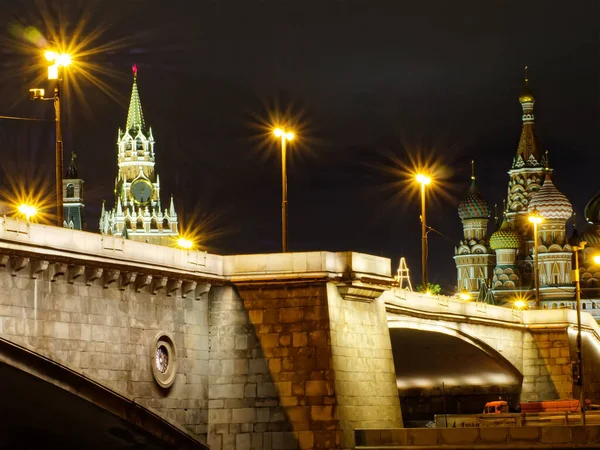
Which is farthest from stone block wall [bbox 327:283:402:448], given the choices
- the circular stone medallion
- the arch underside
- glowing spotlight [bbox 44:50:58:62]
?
glowing spotlight [bbox 44:50:58:62]

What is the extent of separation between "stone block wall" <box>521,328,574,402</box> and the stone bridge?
2543 centimetres

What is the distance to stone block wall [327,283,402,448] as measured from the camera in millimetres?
47844

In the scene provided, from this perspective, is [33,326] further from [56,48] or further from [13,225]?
[56,48]

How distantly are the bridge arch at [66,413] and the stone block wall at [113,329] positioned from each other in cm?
31

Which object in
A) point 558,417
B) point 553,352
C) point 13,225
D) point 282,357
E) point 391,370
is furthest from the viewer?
point 553,352

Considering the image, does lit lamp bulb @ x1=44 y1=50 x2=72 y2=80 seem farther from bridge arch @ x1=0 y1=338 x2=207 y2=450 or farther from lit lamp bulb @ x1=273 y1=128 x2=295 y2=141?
lit lamp bulb @ x1=273 y1=128 x2=295 y2=141

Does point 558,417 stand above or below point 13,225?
below

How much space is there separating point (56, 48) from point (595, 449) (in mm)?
21682

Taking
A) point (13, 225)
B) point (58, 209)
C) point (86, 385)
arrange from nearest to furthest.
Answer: point (13, 225)
point (86, 385)
point (58, 209)

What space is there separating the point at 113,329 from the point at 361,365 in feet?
33.7

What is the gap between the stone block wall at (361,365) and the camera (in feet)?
157

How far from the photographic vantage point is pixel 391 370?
52.7 meters

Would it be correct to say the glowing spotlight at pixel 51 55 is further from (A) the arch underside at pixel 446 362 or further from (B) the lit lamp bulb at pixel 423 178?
(B) the lit lamp bulb at pixel 423 178

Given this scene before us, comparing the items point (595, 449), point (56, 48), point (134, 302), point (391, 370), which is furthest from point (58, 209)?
point (595, 449)
